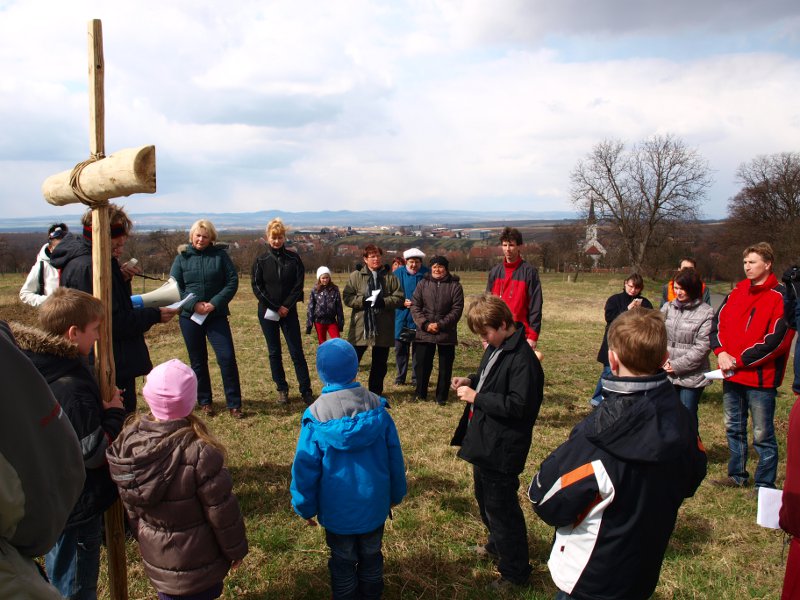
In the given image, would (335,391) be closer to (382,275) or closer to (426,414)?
(426,414)

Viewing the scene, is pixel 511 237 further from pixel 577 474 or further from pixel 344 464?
pixel 577 474

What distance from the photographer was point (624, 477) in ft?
6.62

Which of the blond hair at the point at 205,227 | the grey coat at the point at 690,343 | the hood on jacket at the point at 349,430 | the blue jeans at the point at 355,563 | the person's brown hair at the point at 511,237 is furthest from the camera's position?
the blond hair at the point at 205,227

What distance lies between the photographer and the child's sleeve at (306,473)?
2.63 m

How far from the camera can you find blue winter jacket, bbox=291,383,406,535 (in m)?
2.61

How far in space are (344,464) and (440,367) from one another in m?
4.21

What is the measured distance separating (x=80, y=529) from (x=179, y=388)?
0.98 meters

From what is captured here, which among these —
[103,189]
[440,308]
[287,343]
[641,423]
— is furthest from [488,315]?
[287,343]

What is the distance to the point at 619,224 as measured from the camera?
151 feet

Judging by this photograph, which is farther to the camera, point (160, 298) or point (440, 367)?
point (440, 367)

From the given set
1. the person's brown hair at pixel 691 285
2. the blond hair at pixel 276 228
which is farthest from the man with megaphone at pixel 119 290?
the person's brown hair at pixel 691 285

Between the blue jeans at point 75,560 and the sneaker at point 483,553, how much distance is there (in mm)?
2168

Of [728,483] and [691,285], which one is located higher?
[691,285]

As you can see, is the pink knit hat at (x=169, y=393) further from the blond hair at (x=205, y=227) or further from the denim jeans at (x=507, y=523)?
the blond hair at (x=205, y=227)
